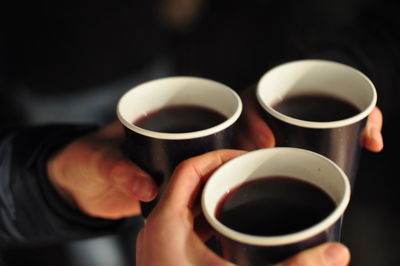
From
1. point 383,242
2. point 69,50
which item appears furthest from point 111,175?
point 383,242

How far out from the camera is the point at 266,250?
584mm

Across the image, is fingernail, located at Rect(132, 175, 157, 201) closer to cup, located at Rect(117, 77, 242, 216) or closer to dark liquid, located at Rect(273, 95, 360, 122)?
cup, located at Rect(117, 77, 242, 216)

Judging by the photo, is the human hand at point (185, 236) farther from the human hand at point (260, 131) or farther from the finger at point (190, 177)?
the human hand at point (260, 131)

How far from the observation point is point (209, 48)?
256cm

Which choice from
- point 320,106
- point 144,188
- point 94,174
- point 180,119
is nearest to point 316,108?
point 320,106

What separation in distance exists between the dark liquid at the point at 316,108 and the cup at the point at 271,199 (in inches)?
8.0

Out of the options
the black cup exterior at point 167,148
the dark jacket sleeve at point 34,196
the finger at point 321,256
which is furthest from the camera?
the dark jacket sleeve at point 34,196

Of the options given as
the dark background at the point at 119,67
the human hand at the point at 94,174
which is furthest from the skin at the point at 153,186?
the dark background at the point at 119,67

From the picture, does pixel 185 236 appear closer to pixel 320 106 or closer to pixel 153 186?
pixel 153 186

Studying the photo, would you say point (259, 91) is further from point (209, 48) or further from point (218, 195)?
point (209, 48)

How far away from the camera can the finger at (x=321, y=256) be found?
0.58 m

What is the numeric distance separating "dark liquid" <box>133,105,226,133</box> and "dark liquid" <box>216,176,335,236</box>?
8.0 inches

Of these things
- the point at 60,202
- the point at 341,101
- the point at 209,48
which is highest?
the point at 341,101

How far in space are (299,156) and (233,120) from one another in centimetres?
14
